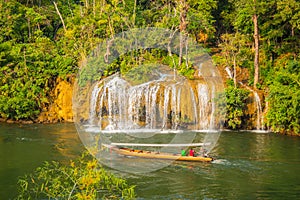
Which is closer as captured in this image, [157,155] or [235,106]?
[157,155]

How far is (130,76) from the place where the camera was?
100 ft

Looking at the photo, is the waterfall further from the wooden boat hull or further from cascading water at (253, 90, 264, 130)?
the wooden boat hull

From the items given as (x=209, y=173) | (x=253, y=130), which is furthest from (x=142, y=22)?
(x=209, y=173)

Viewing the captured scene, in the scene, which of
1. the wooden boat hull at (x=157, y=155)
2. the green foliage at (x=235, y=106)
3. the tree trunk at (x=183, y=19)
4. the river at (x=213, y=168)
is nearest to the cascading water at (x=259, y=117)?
the green foliage at (x=235, y=106)

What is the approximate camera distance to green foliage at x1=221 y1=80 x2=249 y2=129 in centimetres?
2570

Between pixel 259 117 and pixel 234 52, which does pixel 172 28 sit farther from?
pixel 259 117

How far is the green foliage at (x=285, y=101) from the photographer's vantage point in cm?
2402

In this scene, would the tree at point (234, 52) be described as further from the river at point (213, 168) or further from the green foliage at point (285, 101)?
the river at point (213, 168)

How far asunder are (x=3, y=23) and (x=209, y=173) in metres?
23.2

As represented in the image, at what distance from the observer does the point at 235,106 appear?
85.0ft

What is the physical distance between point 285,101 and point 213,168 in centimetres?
819

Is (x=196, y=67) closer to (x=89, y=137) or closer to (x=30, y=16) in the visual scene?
(x=89, y=137)

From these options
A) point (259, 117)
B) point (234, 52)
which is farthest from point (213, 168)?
point (234, 52)

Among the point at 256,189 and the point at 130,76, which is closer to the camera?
the point at 256,189
